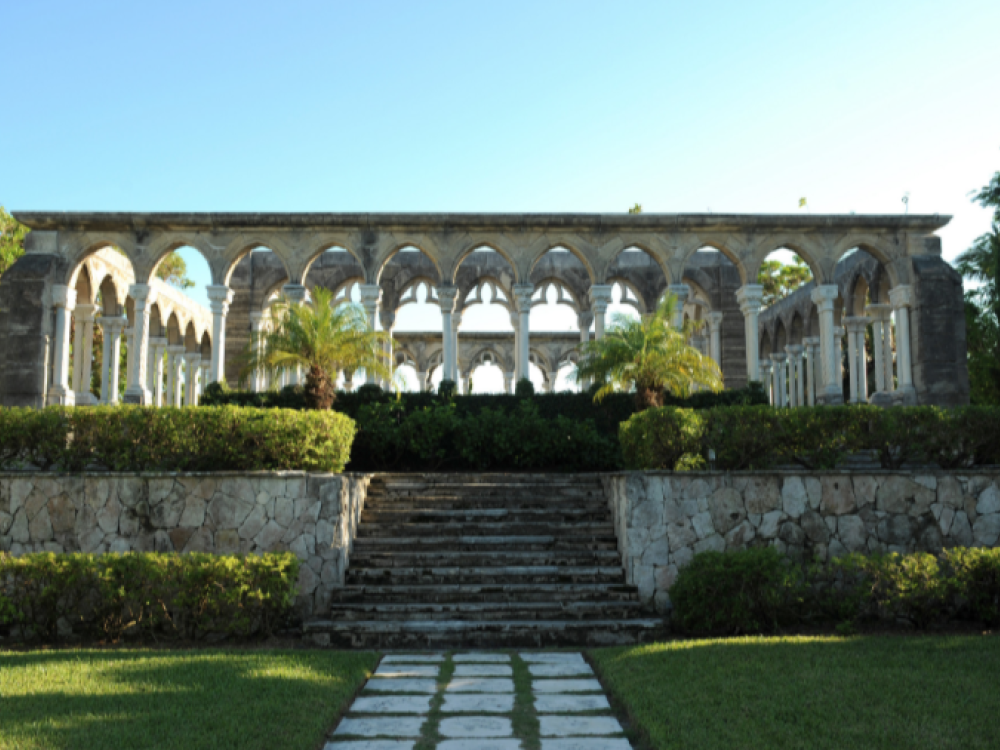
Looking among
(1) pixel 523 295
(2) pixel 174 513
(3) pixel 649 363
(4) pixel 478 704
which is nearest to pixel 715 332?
(1) pixel 523 295

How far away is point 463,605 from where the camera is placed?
27.9 ft

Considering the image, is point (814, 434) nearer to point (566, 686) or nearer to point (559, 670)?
point (559, 670)

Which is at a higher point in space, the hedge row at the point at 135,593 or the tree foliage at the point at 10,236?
the tree foliage at the point at 10,236

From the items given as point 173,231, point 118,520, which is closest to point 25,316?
point 173,231

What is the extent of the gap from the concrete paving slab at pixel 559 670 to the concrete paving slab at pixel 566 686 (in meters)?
0.23

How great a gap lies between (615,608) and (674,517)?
1191 mm

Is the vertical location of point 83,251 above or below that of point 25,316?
above

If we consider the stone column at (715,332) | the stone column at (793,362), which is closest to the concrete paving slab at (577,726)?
the stone column at (715,332)

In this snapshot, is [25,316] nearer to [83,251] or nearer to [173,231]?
[83,251]

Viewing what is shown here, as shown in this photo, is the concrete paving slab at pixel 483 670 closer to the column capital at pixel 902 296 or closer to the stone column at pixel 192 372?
the column capital at pixel 902 296

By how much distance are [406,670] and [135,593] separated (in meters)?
2.70

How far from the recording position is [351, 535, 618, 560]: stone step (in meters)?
9.79

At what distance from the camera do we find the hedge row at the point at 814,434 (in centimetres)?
988

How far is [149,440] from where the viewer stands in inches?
378
